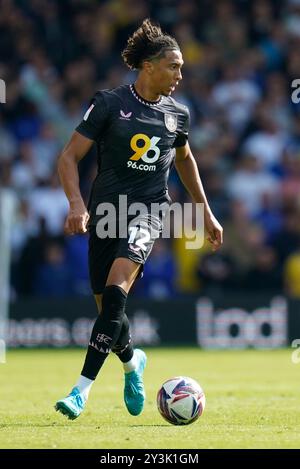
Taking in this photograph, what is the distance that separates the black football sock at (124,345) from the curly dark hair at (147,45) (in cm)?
189

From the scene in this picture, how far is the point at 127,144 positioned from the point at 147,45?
0.76 metres

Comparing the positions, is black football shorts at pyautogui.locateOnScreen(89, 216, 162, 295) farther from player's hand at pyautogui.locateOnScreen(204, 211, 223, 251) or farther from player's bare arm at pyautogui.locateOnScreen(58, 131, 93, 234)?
player's hand at pyautogui.locateOnScreen(204, 211, 223, 251)

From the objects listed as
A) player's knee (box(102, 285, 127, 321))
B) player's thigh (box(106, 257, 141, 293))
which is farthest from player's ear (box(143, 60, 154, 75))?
player's knee (box(102, 285, 127, 321))

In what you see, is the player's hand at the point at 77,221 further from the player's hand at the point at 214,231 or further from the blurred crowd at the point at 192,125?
the blurred crowd at the point at 192,125

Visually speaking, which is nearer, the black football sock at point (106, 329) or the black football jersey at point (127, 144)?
the black football sock at point (106, 329)

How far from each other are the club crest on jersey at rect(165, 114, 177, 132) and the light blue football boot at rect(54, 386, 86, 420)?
6.84 feet

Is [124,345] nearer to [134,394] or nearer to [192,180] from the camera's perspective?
[134,394]

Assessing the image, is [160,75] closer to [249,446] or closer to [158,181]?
[158,181]

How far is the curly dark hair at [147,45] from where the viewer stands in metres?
7.98

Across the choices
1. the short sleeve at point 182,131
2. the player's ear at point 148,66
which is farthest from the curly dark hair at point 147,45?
the short sleeve at point 182,131

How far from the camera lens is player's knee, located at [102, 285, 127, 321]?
7.48m

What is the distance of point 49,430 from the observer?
23.3 feet

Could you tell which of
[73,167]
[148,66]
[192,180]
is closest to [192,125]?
[192,180]
